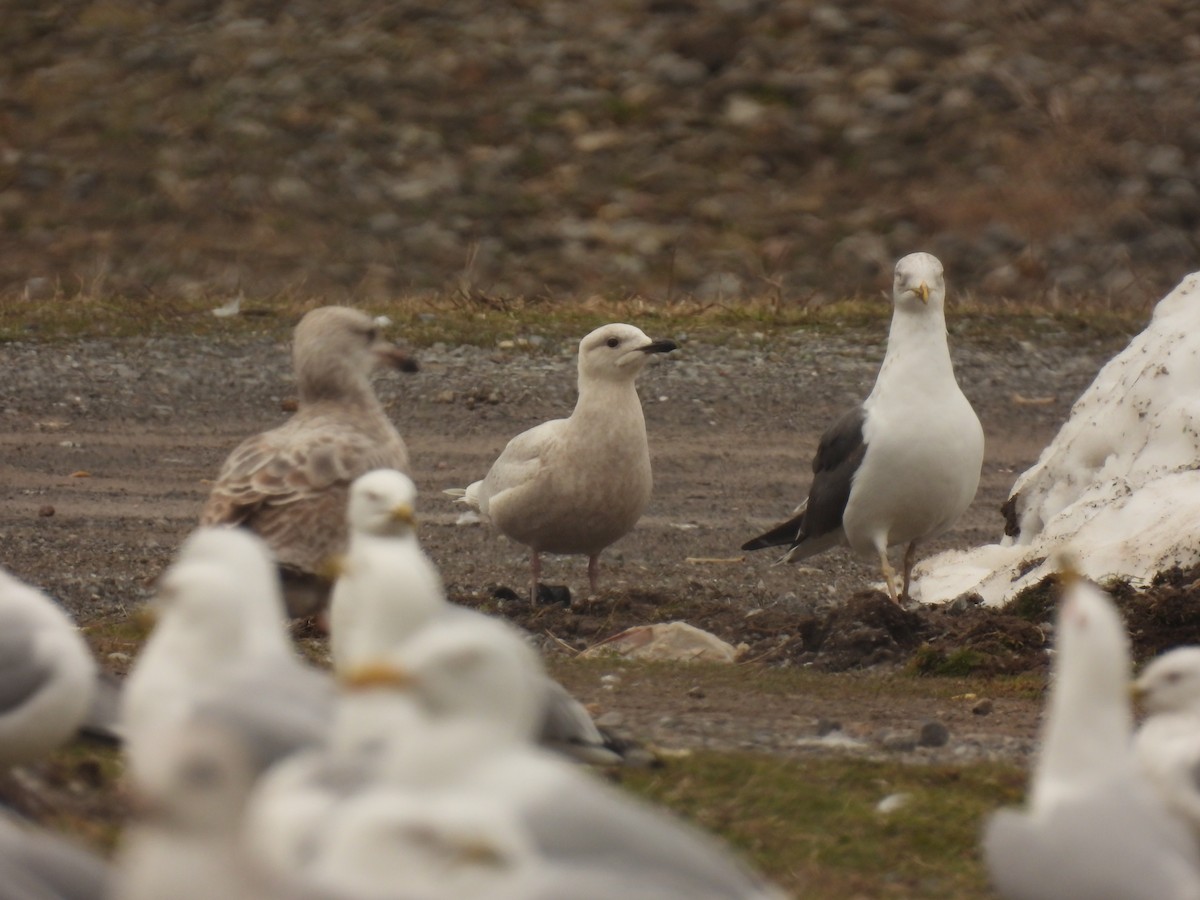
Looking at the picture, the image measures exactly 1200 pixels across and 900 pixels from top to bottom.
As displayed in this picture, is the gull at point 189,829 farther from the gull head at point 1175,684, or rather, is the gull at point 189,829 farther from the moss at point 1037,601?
the moss at point 1037,601

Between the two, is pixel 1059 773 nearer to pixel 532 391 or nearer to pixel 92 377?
pixel 532 391

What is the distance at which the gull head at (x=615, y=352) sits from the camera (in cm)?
880

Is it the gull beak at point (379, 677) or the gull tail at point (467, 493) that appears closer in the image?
the gull beak at point (379, 677)

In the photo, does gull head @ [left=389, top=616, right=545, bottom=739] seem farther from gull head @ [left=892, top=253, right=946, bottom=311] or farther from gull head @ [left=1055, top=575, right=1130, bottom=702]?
gull head @ [left=892, top=253, right=946, bottom=311]

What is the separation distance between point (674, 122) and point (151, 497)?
1239 centimetres

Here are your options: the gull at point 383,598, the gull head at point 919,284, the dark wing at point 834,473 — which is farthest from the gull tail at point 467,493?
the gull at point 383,598

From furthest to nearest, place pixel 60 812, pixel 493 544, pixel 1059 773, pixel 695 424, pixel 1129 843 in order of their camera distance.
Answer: pixel 695 424
pixel 493 544
pixel 60 812
pixel 1059 773
pixel 1129 843

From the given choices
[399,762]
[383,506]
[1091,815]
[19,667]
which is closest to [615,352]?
[383,506]

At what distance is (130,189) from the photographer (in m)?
20.8

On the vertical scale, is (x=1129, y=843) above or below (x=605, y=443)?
above

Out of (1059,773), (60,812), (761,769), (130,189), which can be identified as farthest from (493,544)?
(130,189)

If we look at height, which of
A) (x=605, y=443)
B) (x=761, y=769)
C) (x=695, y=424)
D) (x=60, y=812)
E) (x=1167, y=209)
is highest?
(x=60, y=812)

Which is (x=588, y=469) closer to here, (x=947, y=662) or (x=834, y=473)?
(x=834, y=473)

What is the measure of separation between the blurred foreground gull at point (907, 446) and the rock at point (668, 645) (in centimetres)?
104
